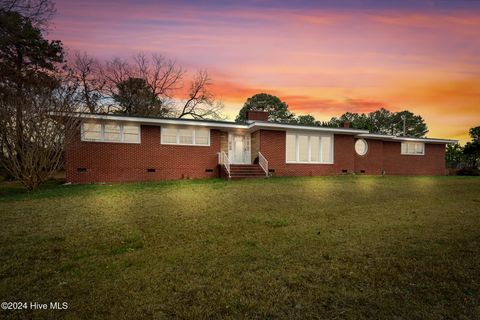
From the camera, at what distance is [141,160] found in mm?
15484

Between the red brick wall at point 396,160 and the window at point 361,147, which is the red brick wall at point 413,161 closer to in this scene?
the red brick wall at point 396,160

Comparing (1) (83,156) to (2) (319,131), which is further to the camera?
(2) (319,131)

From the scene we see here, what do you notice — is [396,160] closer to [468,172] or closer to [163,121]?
[468,172]

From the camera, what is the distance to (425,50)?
12406mm

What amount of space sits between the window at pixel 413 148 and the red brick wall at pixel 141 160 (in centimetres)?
1888

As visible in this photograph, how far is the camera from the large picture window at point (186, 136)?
16.2m

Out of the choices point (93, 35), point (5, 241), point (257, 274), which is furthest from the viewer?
point (93, 35)

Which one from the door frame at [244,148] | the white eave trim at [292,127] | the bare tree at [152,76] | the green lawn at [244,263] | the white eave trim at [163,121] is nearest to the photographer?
the green lawn at [244,263]

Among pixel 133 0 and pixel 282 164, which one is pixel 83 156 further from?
pixel 282 164

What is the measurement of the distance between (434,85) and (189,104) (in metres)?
26.7

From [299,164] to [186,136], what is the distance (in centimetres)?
849

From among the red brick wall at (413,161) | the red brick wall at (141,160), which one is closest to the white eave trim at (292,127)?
the red brick wall at (141,160)

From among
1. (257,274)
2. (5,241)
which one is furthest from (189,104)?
(257,274)

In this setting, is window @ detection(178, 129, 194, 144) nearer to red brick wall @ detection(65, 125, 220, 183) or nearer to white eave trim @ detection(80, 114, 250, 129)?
red brick wall @ detection(65, 125, 220, 183)
